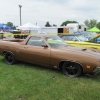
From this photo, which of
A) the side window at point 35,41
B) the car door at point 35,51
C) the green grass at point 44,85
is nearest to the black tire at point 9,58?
the car door at point 35,51

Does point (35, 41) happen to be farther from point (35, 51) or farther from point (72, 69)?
point (72, 69)

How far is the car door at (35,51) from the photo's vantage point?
5445mm

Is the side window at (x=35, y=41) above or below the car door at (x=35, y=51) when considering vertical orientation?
above

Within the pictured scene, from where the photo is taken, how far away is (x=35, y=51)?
5.70 m

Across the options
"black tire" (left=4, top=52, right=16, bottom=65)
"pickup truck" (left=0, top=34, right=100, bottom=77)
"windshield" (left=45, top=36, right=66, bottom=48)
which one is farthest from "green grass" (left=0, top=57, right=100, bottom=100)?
"windshield" (left=45, top=36, right=66, bottom=48)

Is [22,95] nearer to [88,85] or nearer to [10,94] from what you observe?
[10,94]

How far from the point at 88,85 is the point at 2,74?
114 inches

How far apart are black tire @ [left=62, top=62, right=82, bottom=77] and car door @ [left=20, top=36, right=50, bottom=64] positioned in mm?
681

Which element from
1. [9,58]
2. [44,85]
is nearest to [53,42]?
[44,85]

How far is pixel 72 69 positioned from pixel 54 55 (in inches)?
30.6

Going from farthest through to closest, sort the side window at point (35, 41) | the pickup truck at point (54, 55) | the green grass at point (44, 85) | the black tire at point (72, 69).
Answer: the side window at point (35, 41), the black tire at point (72, 69), the pickup truck at point (54, 55), the green grass at point (44, 85)

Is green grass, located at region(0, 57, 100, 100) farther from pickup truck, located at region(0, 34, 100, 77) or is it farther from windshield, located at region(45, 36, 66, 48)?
windshield, located at region(45, 36, 66, 48)

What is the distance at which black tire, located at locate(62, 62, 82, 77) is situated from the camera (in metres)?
4.86

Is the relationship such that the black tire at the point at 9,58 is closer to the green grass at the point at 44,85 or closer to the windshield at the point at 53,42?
the green grass at the point at 44,85
